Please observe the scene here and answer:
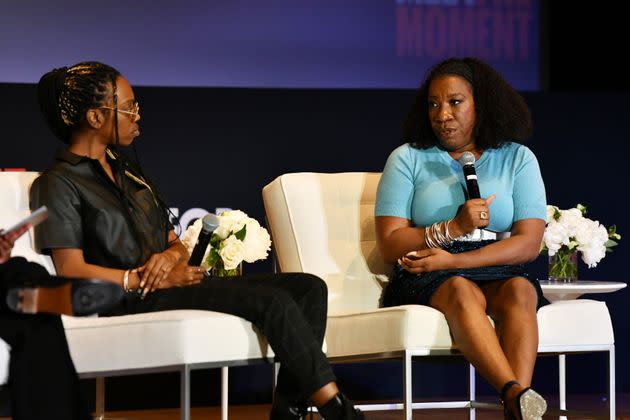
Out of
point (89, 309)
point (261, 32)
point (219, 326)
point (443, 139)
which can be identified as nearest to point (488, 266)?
point (443, 139)

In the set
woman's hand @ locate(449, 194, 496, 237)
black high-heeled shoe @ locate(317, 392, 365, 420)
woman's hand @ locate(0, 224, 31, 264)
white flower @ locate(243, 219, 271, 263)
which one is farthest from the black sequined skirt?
woman's hand @ locate(0, 224, 31, 264)

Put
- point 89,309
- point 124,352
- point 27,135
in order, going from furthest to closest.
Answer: point 27,135
point 124,352
point 89,309

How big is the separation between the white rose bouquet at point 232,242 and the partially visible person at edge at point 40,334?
1215mm

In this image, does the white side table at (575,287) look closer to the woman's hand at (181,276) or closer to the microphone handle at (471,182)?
the microphone handle at (471,182)

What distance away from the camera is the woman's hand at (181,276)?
11.0 ft

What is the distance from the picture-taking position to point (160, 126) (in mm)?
5250

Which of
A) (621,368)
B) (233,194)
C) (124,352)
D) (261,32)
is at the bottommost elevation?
(621,368)

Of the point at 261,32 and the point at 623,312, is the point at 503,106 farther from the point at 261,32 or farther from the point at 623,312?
the point at 261,32

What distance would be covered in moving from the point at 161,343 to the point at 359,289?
1.09 meters

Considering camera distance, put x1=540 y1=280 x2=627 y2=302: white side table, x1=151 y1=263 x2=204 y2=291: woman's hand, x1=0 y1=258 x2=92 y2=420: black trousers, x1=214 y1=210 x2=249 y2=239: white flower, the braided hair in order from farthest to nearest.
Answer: x1=540 y1=280 x2=627 y2=302: white side table < x1=214 y1=210 x2=249 y2=239: white flower < the braided hair < x1=151 y1=263 x2=204 y2=291: woman's hand < x1=0 y1=258 x2=92 y2=420: black trousers

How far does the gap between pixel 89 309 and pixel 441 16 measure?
420cm

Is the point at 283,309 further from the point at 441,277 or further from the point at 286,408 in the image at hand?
the point at 441,277

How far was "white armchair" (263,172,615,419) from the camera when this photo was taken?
3.55 m

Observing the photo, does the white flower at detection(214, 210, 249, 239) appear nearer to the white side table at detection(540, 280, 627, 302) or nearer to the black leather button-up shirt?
the black leather button-up shirt
